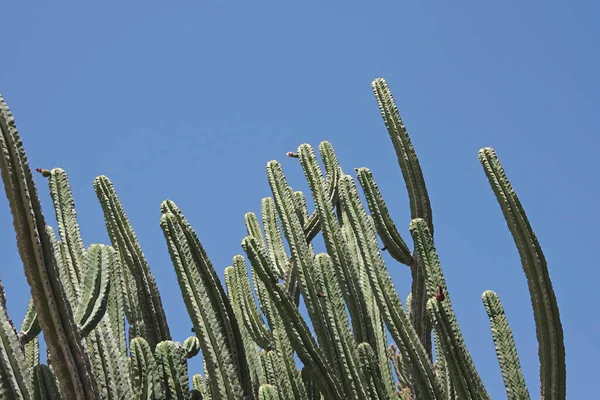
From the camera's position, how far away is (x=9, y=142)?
10.5 ft

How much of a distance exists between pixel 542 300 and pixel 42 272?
222 centimetres

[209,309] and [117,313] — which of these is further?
[117,313]

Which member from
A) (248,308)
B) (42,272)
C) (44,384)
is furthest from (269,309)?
(42,272)

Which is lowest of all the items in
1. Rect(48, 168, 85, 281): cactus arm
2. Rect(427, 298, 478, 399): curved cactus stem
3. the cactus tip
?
Rect(427, 298, 478, 399): curved cactus stem

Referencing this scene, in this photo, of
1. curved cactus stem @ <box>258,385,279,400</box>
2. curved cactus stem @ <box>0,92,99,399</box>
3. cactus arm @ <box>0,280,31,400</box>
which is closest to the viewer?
curved cactus stem @ <box>0,92,99,399</box>

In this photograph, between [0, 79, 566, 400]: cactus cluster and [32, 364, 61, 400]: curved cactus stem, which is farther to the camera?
[32, 364, 61, 400]: curved cactus stem

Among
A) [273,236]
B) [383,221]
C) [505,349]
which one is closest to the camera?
[505,349]

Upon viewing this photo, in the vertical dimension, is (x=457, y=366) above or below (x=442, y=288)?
below

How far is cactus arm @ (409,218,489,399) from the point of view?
4086 millimetres

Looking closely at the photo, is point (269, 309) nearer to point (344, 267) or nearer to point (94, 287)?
point (344, 267)

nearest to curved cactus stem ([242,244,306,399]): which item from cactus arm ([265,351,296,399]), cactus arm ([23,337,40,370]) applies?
cactus arm ([265,351,296,399])

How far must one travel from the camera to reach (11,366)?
3.47m

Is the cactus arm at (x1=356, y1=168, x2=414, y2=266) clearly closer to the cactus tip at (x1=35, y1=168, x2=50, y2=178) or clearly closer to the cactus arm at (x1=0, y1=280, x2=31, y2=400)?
the cactus tip at (x1=35, y1=168, x2=50, y2=178)

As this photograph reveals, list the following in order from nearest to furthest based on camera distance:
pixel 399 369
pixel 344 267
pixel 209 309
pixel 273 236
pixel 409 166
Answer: pixel 209 309, pixel 344 267, pixel 409 166, pixel 273 236, pixel 399 369
